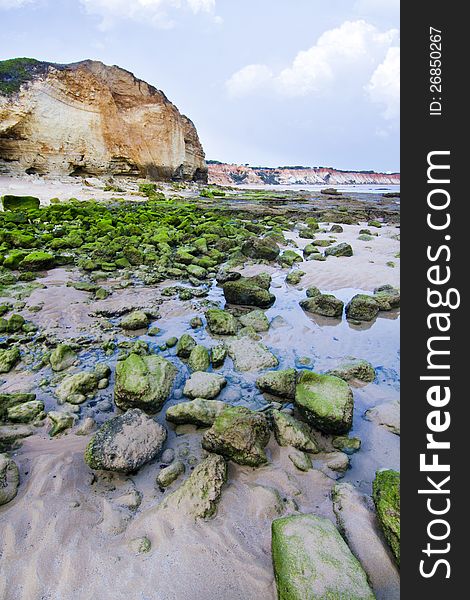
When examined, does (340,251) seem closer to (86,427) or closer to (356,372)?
(356,372)

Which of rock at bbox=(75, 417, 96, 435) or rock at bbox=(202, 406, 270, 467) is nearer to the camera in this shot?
rock at bbox=(202, 406, 270, 467)

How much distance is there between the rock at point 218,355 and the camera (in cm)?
330

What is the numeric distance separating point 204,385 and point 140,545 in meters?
1.33

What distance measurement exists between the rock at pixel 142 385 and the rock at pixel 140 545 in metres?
1.05

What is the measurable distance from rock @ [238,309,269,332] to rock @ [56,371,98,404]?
1.87 meters

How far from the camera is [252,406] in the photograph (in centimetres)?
271

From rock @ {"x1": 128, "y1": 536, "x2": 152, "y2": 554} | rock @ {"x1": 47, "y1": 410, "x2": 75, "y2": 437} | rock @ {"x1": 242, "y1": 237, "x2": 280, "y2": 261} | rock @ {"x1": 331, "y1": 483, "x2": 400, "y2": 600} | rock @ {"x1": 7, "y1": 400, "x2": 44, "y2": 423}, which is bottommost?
rock @ {"x1": 331, "y1": 483, "x2": 400, "y2": 600}

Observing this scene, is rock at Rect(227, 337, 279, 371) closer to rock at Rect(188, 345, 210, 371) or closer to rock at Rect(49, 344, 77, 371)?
rock at Rect(188, 345, 210, 371)

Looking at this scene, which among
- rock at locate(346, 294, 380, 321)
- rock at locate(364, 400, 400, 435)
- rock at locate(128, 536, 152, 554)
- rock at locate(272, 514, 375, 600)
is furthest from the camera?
rock at locate(346, 294, 380, 321)

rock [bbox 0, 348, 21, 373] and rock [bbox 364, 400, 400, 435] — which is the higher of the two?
rock [bbox 0, 348, 21, 373]

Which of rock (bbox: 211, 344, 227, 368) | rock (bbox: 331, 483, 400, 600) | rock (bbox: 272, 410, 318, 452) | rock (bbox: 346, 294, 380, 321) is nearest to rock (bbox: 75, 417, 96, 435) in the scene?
rock (bbox: 211, 344, 227, 368)

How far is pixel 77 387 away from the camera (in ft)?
9.15

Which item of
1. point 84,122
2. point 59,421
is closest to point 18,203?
point 59,421

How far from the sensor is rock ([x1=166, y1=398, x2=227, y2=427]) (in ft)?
8.00
